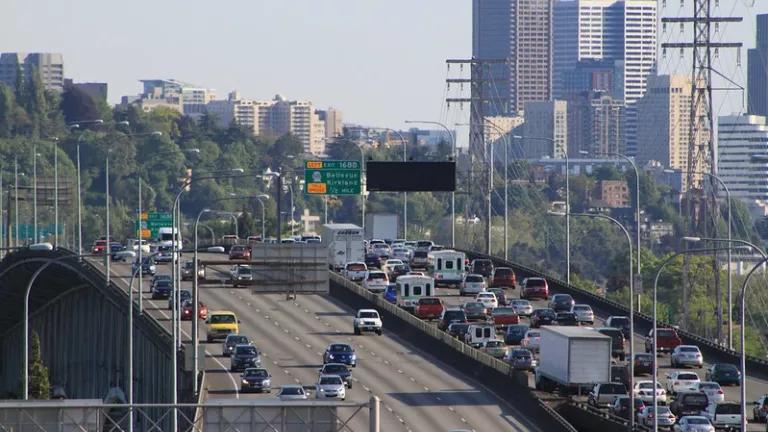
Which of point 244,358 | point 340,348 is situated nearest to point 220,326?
point 340,348

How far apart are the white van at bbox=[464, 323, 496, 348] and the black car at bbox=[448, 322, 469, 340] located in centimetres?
195

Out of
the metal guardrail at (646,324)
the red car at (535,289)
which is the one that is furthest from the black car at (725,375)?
the red car at (535,289)

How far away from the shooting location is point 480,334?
311 feet

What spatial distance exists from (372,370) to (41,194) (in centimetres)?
7258

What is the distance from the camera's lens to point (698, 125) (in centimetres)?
10888

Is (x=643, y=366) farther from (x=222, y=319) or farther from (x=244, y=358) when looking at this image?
(x=222, y=319)

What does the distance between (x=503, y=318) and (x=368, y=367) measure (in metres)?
14.9

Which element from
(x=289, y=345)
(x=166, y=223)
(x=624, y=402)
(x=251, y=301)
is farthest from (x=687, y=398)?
(x=166, y=223)

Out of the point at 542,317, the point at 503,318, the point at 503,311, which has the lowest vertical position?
the point at 503,318

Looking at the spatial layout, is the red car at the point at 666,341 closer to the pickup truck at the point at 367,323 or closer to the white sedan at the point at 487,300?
the pickup truck at the point at 367,323

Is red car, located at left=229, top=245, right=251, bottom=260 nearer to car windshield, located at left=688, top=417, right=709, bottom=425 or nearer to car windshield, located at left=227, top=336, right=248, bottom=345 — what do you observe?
car windshield, located at left=227, top=336, right=248, bottom=345

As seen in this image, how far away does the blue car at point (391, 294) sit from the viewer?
11231 cm

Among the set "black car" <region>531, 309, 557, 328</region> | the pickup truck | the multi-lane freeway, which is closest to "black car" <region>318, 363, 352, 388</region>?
the multi-lane freeway

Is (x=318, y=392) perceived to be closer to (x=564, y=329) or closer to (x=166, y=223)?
(x=564, y=329)
